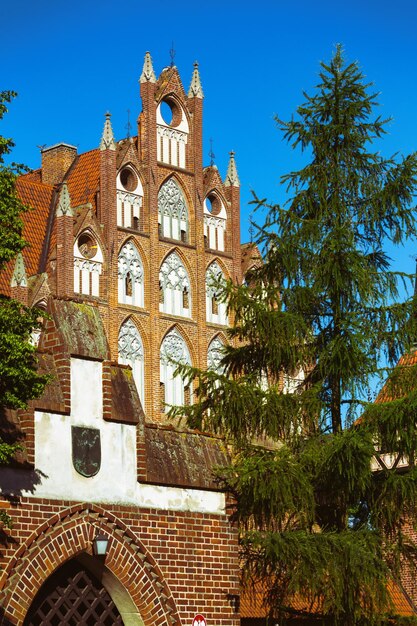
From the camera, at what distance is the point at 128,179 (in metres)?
39.8

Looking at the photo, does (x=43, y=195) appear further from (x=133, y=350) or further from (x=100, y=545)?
(x=100, y=545)

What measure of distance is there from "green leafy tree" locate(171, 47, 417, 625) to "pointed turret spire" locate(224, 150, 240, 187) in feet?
79.4

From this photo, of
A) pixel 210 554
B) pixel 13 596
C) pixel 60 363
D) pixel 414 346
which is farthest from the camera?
pixel 414 346

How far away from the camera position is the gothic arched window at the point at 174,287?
1554 inches

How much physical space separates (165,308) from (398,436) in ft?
75.6

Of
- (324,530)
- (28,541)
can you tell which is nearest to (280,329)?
(324,530)

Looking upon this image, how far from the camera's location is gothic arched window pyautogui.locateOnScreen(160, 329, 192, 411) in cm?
3809

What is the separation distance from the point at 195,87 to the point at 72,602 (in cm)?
3046

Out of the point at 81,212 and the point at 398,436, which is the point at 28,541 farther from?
the point at 81,212

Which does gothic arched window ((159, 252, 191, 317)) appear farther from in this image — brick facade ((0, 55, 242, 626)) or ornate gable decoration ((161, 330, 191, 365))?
brick facade ((0, 55, 242, 626))

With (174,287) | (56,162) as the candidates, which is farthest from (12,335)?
(56,162)

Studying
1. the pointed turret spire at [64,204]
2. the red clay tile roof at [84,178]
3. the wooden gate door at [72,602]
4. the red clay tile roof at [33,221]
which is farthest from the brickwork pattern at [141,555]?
the red clay tile roof at [84,178]

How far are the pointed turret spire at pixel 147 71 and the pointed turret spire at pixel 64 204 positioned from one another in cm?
568

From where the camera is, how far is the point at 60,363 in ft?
46.7
